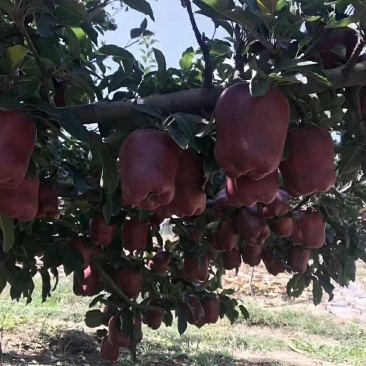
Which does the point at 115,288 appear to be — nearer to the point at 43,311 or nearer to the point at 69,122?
the point at 69,122

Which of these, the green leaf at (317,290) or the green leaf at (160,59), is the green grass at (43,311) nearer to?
the green leaf at (317,290)

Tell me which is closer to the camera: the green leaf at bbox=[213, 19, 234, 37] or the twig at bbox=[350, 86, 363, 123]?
the twig at bbox=[350, 86, 363, 123]

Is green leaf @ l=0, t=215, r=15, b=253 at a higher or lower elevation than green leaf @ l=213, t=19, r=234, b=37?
lower

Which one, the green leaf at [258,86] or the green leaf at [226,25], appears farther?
the green leaf at [226,25]

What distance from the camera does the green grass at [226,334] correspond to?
435 centimetres

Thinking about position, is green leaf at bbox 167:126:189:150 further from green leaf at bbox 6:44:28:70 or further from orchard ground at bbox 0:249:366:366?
Answer: orchard ground at bbox 0:249:366:366

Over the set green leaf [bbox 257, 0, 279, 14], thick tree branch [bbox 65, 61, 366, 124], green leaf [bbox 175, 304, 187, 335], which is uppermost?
green leaf [bbox 257, 0, 279, 14]

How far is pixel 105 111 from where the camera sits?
3.34 feet

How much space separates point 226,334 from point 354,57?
4.95m

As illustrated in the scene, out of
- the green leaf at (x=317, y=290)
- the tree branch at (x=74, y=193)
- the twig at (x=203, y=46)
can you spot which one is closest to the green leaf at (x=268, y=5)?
the twig at (x=203, y=46)

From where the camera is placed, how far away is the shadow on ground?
12.7 feet

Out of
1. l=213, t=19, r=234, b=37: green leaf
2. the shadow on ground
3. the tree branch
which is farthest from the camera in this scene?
the shadow on ground

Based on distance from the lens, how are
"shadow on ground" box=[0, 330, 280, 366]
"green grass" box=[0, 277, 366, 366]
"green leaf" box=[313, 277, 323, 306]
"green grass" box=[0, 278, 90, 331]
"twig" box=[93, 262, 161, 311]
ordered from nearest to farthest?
1. "twig" box=[93, 262, 161, 311]
2. "green leaf" box=[313, 277, 323, 306]
3. "shadow on ground" box=[0, 330, 280, 366]
4. "green grass" box=[0, 277, 366, 366]
5. "green grass" box=[0, 278, 90, 331]

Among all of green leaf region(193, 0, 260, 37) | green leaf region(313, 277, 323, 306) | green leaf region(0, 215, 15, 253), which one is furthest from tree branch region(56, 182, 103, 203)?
green leaf region(313, 277, 323, 306)
